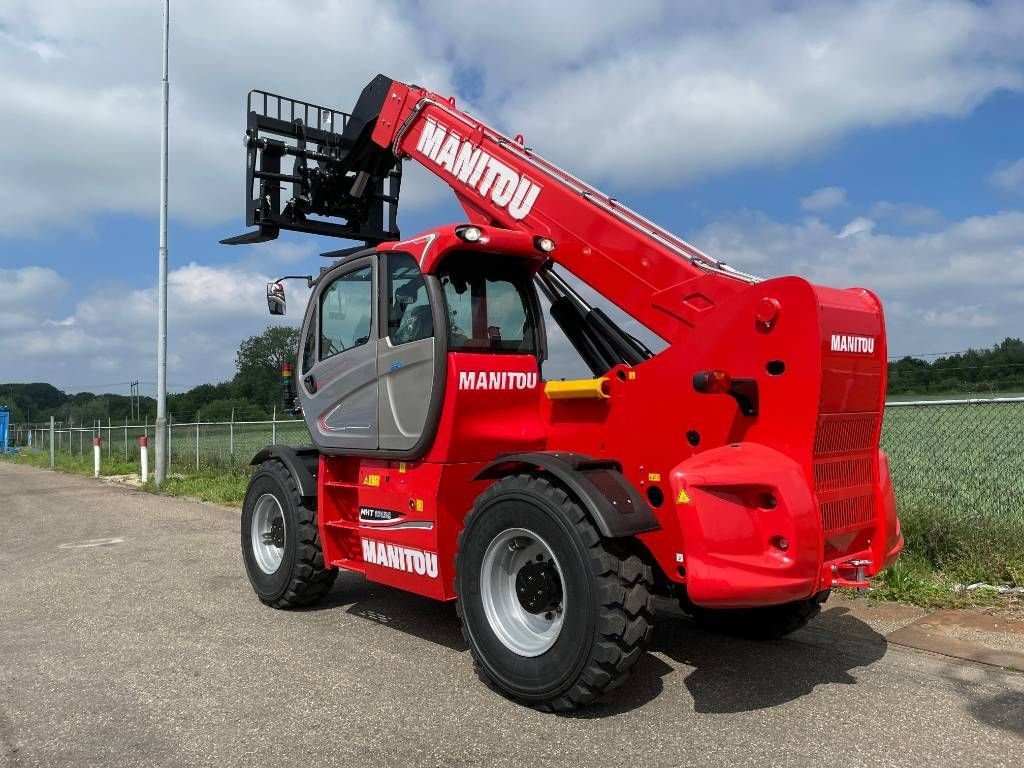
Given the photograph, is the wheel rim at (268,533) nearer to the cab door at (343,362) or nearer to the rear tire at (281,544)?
the rear tire at (281,544)

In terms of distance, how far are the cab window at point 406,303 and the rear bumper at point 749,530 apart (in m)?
2.11

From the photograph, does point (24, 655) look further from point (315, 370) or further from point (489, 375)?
point (489, 375)

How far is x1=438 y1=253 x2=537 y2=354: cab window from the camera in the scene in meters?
5.20

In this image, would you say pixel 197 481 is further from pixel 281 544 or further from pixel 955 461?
pixel 955 461

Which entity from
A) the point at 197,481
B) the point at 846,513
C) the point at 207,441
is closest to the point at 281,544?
the point at 846,513

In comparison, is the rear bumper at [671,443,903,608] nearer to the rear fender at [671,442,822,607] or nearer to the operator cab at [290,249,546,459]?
the rear fender at [671,442,822,607]

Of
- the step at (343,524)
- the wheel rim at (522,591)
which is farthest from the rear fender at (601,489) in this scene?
the step at (343,524)

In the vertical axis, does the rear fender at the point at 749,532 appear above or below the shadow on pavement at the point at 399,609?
above

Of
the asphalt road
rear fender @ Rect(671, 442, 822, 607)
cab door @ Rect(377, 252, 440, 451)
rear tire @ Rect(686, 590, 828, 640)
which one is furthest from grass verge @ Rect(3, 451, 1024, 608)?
cab door @ Rect(377, 252, 440, 451)

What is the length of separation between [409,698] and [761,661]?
2.09 meters

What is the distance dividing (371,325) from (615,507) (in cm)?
247

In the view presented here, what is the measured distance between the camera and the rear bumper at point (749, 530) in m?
3.62

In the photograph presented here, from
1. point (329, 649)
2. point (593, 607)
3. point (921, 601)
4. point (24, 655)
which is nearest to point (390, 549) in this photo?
point (329, 649)

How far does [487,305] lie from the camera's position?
5371mm
